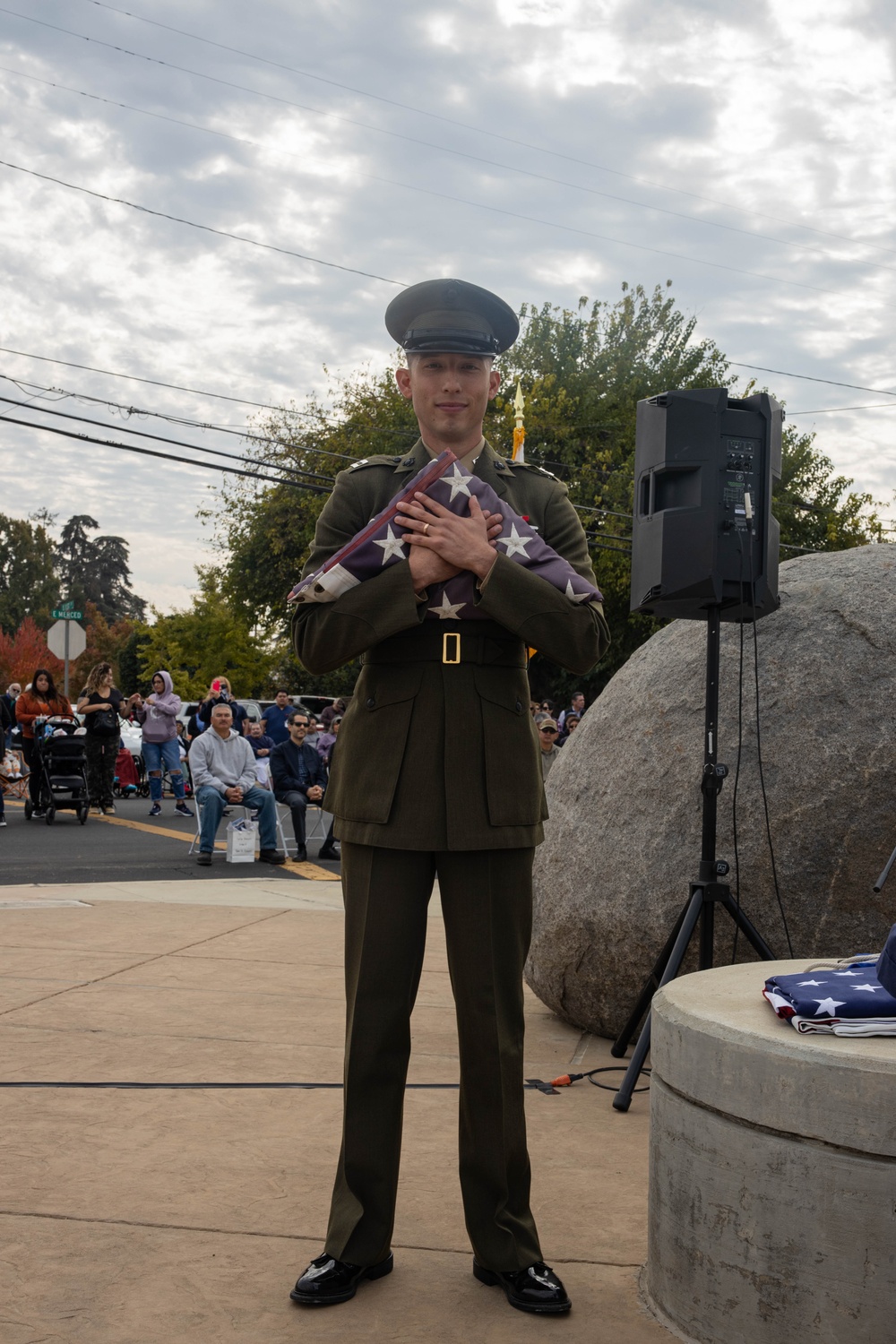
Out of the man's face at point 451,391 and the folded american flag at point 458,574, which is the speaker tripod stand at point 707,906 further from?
the man's face at point 451,391

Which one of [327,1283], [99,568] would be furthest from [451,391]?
[99,568]

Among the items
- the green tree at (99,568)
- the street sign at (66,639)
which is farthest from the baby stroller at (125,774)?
the green tree at (99,568)

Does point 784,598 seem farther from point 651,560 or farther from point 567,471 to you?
point 567,471

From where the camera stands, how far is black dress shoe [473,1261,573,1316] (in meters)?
2.63

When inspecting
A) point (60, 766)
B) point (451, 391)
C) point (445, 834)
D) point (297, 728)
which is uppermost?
point (451, 391)

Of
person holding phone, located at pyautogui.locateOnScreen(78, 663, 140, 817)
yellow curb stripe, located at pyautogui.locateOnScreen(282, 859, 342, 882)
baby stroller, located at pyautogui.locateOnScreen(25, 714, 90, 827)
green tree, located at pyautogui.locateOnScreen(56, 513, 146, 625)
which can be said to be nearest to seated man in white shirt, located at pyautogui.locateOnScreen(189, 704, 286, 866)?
yellow curb stripe, located at pyautogui.locateOnScreen(282, 859, 342, 882)

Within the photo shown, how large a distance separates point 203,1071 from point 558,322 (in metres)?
35.0

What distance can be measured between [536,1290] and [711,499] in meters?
2.64

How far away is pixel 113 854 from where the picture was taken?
40.0 ft

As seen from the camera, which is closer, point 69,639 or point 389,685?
point 389,685

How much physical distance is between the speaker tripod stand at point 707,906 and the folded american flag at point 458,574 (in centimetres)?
158

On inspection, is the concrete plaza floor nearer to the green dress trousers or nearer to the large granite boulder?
the green dress trousers

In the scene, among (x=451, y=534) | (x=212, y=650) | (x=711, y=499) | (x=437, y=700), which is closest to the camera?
(x=451, y=534)

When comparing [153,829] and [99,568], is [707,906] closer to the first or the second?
[153,829]
